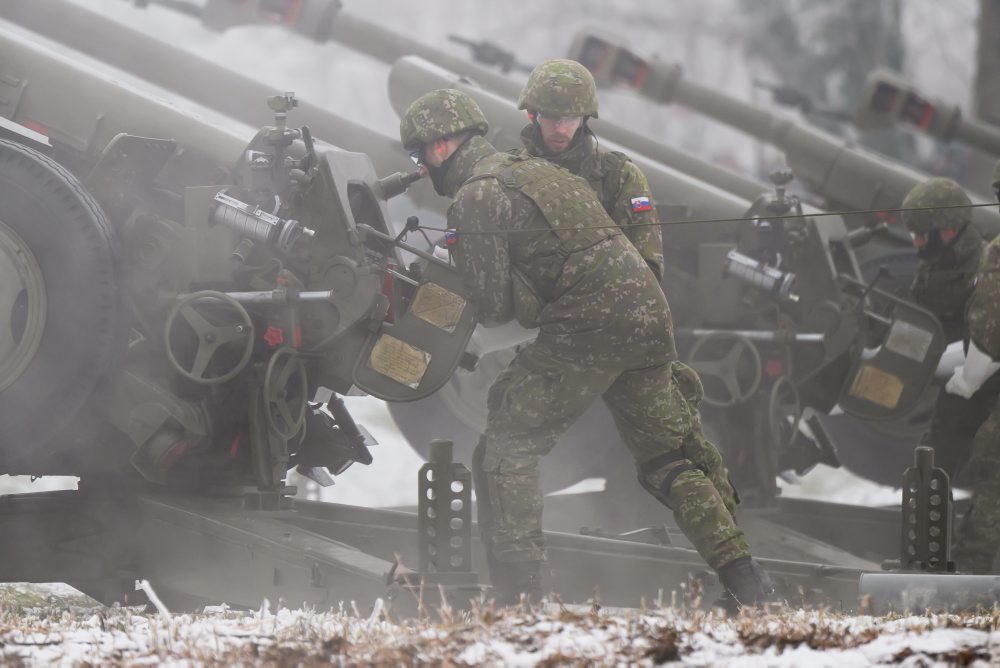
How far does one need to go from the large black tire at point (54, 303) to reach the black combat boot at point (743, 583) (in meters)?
2.28

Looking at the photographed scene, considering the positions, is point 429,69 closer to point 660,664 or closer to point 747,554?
point 747,554

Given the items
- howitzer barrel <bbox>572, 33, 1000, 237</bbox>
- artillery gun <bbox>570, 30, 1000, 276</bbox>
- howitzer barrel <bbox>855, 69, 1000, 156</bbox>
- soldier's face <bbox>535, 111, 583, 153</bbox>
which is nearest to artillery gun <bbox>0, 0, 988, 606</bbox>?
soldier's face <bbox>535, 111, 583, 153</bbox>

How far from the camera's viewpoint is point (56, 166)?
236 inches

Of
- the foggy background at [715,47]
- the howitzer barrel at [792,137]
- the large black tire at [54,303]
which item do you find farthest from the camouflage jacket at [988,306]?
the foggy background at [715,47]

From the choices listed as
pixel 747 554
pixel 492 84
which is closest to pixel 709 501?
pixel 747 554

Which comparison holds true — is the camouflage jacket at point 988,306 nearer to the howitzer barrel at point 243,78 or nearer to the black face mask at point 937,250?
the black face mask at point 937,250

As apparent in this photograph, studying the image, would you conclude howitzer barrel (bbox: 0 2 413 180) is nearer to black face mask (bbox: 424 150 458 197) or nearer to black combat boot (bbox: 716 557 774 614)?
black face mask (bbox: 424 150 458 197)

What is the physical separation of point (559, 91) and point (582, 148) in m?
0.26

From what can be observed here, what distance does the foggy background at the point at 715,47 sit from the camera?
78.3ft

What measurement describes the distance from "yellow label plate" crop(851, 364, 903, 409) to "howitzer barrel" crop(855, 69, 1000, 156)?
513 centimetres

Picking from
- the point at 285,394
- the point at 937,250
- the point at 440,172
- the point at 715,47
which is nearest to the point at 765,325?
the point at 937,250

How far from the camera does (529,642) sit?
171 inches

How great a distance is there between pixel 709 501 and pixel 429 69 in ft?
14.1

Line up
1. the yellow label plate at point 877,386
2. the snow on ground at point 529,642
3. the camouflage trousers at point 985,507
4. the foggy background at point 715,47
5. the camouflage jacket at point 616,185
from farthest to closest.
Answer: the foggy background at point 715,47 → the yellow label plate at point 877,386 → the camouflage trousers at point 985,507 → the camouflage jacket at point 616,185 → the snow on ground at point 529,642
